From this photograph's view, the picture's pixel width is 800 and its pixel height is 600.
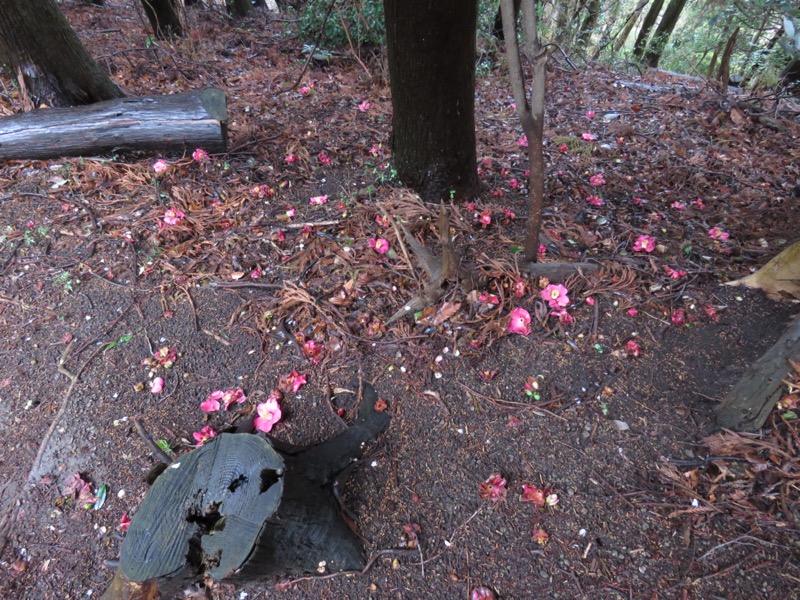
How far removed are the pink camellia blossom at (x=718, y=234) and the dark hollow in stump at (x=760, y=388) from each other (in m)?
1.02

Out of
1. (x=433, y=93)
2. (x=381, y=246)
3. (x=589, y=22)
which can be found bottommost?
(x=381, y=246)

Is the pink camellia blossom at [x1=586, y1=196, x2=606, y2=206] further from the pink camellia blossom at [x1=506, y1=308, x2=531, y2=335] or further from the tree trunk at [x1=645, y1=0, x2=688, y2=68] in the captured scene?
the tree trunk at [x1=645, y1=0, x2=688, y2=68]

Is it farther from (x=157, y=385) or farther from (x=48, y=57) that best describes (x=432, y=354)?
(x=48, y=57)

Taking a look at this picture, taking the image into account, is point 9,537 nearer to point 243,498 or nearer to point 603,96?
point 243,498

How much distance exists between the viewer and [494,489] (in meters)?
1.68

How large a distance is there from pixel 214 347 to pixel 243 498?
1024 mm

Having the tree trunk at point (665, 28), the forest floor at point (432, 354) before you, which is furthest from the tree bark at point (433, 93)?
the tree trunk at point (665, 28)

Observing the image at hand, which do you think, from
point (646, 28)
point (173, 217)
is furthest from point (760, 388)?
point (646, 28)

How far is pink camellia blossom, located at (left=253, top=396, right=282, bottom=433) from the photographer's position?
1.89m

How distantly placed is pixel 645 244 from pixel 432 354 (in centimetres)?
138

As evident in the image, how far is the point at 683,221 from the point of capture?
108 inches

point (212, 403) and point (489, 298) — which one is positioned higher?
point (489, 298)

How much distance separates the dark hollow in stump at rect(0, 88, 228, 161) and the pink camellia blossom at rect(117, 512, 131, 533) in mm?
2586

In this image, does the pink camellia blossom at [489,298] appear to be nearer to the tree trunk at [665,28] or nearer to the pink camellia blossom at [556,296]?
the pink camellia blossom at [556,296]
